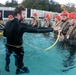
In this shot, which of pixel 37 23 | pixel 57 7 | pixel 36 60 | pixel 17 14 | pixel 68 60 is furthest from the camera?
pixel 57 7

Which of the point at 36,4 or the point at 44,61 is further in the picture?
the point at 36,4

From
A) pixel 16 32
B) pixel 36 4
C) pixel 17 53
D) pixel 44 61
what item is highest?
pixel 36 4

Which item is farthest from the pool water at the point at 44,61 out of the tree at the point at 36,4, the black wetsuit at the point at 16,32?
the tree at the point at 36,4

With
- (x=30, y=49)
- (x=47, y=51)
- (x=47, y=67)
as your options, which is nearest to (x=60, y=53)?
(x=47, y=51)

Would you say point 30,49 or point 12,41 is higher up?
point 12,41

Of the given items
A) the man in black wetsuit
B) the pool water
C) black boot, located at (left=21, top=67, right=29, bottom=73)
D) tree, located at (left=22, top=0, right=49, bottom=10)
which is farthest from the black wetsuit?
tree, located at (left=22, top=0, right=49, bottom=10)

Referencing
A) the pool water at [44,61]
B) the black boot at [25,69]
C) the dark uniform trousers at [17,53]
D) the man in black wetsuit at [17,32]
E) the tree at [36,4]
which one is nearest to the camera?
the man in black wetsuit at [17,32]

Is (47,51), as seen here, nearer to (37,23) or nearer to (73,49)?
(73,49)

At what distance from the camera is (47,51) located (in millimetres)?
7738

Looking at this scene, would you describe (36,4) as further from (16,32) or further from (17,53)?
(16,32)

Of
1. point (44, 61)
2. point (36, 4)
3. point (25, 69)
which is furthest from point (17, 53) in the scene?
point (36, 4)

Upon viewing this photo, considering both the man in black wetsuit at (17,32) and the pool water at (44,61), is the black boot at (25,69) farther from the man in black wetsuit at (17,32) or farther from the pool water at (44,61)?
the pool water at (44,61)

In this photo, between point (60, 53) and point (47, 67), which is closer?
point (47, 67)

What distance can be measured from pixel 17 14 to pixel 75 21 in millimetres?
4509
